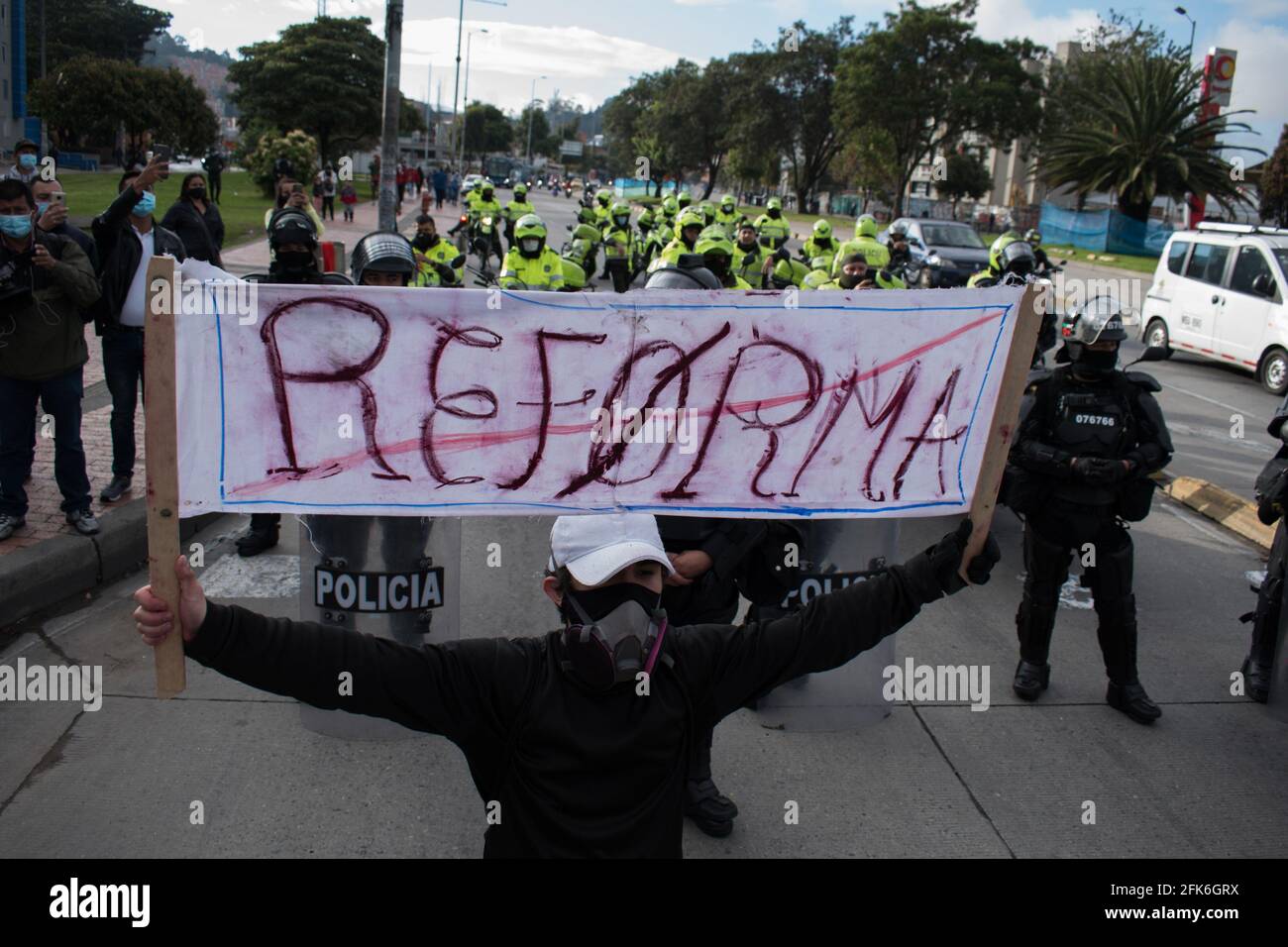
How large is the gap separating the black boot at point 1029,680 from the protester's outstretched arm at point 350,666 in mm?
3676

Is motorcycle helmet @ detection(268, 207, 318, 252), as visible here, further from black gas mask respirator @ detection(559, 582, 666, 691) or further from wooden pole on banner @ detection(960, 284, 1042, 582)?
wooden pole on banner @ detection(960, 284, 1042, 582)

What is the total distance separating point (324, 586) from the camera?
4.30 metres

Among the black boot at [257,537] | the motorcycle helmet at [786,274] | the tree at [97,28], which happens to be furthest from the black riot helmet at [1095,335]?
the tree at [97,28]

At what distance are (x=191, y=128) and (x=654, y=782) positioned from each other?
57.9 metres

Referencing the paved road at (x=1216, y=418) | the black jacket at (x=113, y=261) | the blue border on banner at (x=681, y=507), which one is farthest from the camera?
the paved road at (x=1216, y=418)

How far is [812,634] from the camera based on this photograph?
2.50 meters

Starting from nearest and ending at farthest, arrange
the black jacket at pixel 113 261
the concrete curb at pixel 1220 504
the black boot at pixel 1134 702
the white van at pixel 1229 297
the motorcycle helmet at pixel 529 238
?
the black boot at pixel 1134 702 < the black jacket at pixel 113 261 < the concrete curb at pixel 1220 504 < the motorcycle helmet at pixel 529 238 < the white van at pixel 1229 297

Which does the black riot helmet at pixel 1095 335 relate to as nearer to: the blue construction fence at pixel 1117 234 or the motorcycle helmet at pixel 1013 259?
the motorcycle helmet at pixel 1013 259

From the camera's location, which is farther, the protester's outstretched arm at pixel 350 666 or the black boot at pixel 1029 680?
the black boot at pixel 1029 680

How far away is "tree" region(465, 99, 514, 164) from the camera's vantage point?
119m

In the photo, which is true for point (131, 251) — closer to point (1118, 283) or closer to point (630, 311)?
point (630, 311)

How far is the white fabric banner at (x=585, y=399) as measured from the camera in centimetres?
283

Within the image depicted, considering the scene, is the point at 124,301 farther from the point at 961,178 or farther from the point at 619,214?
the point at 961,178

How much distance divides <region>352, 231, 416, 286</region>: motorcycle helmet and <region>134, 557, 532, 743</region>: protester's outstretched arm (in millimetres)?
3379
